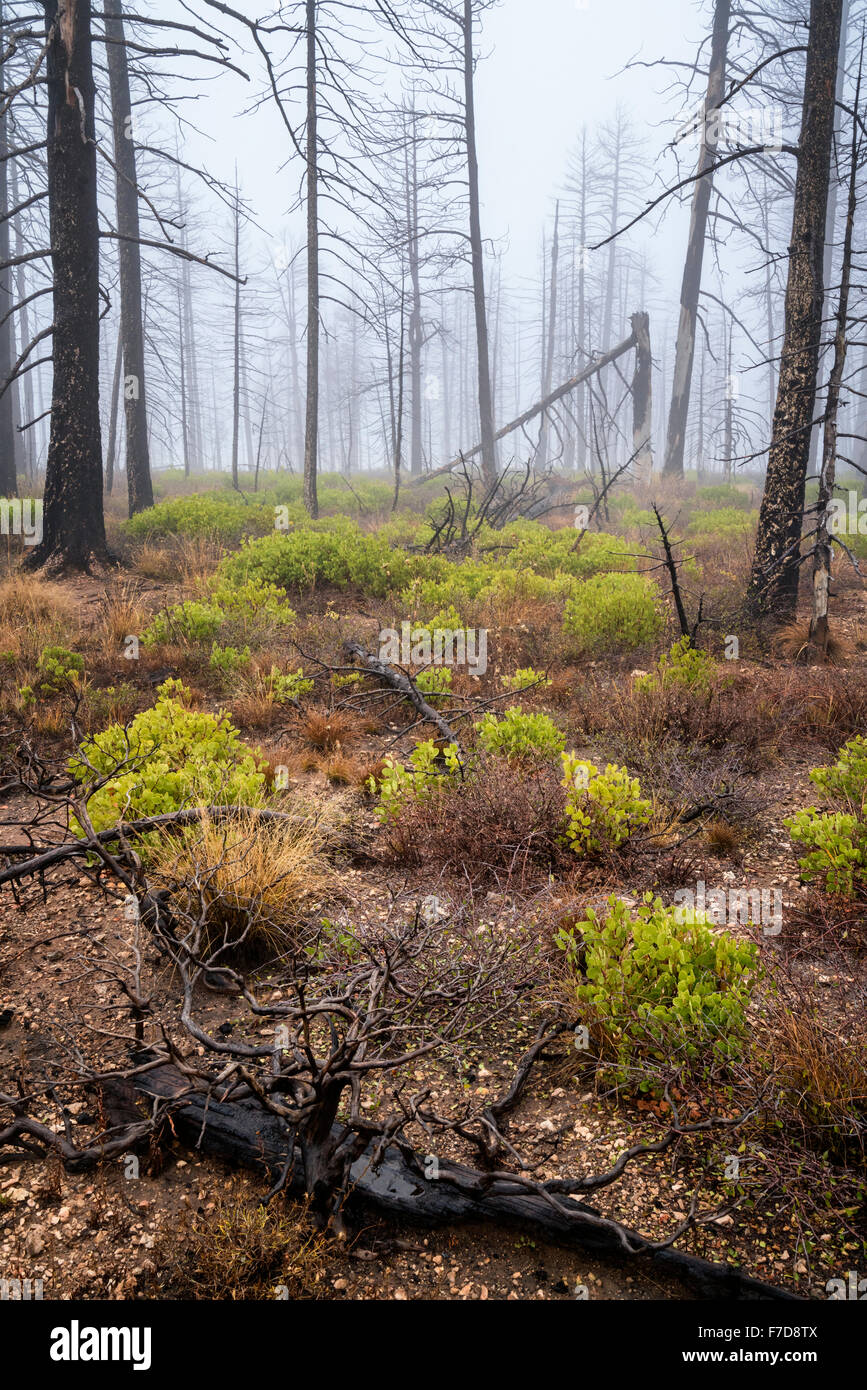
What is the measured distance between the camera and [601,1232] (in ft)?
7.03

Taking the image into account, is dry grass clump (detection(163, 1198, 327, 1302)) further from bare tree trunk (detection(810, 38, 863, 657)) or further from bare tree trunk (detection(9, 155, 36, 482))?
bare tree trunk (detection(9, 155, 36, 482))

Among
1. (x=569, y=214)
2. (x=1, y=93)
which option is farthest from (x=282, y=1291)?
(x=569, y=214)

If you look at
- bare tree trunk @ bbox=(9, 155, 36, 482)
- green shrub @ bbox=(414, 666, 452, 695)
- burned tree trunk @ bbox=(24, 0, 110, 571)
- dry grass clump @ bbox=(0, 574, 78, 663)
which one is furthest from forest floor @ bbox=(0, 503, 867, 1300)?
bare tree trunk @ bbox=(9, 155, 36, 482)

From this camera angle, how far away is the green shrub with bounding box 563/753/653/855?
3994mm

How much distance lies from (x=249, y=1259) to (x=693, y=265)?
2241cm

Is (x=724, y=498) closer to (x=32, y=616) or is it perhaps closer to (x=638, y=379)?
(x=638, y=379)

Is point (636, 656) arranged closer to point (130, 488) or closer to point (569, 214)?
point (130, 488)

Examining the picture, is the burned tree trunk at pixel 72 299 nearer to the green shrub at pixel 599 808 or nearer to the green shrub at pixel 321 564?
the green shrub at pixel 321 564

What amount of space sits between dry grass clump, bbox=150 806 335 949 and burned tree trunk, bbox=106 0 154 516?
38.1ft

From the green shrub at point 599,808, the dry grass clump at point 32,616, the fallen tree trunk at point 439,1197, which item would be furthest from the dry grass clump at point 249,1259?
the dry grass clump at point 32,616

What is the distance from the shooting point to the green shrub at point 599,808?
13.1 ft

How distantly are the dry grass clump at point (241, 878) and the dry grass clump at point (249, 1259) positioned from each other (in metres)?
1.28

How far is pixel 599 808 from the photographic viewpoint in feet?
13.3

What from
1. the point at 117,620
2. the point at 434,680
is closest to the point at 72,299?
the point at 117,620
